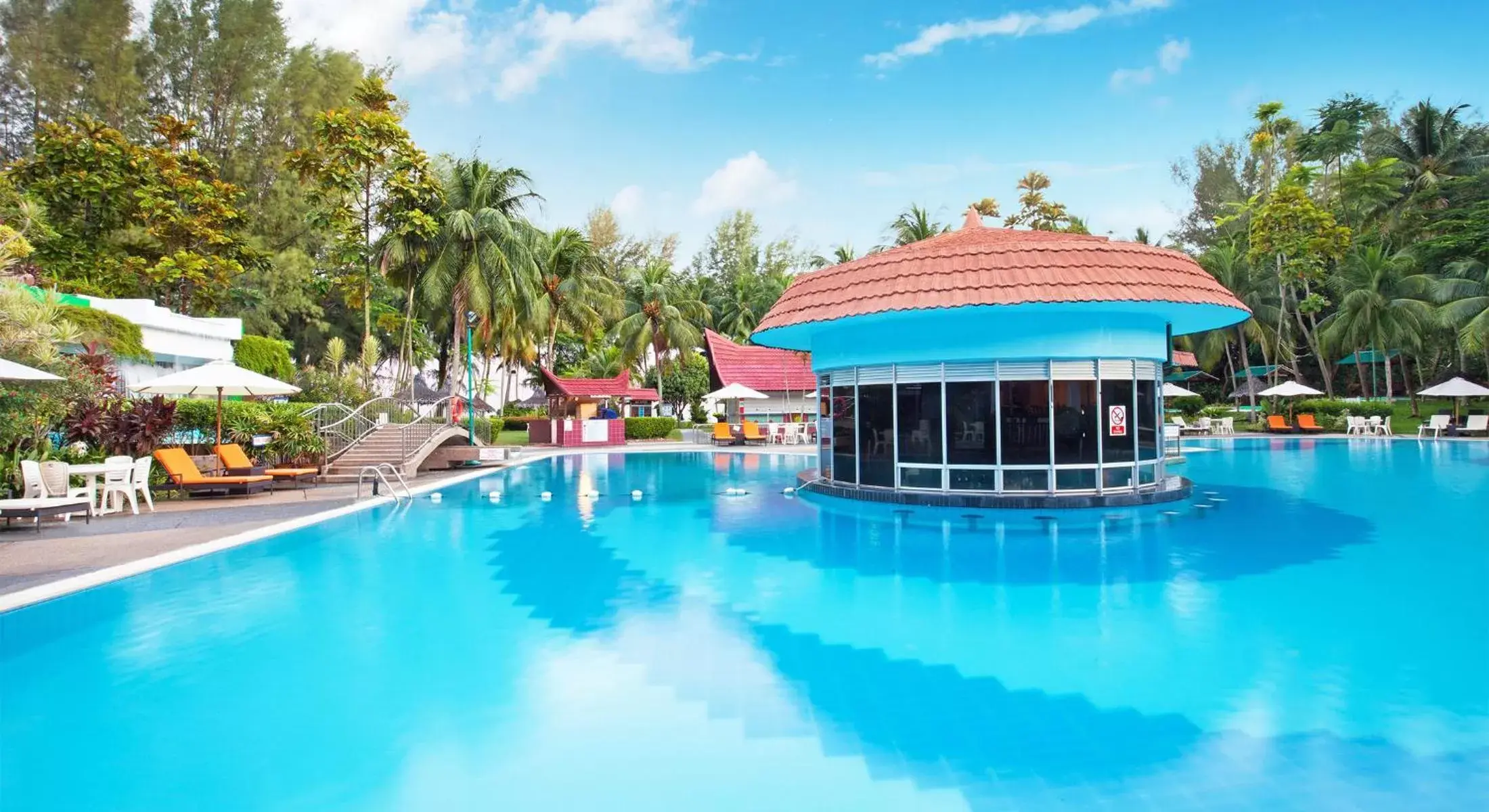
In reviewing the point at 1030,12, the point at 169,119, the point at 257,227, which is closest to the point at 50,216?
the point at 169,119

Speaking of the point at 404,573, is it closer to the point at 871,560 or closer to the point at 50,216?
the point at 871,560

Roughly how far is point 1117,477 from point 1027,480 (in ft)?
5.73

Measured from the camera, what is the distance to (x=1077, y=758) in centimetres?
411

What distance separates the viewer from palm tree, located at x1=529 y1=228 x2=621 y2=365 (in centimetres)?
3919

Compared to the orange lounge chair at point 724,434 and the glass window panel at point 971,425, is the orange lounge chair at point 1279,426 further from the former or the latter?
the glass window panel at point 971,425

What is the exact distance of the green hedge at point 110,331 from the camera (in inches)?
691

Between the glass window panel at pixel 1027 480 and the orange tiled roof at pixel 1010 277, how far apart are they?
10.0ft

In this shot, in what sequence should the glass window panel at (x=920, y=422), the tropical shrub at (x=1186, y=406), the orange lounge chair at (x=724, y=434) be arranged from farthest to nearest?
the tropical shrub at (x=1186, y=406) → the orange lounge chair at (x=724, y=434) → the glass window panel at (x=920, y=422)

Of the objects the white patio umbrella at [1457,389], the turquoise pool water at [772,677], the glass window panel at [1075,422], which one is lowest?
the turquoise pool water at [772,677]

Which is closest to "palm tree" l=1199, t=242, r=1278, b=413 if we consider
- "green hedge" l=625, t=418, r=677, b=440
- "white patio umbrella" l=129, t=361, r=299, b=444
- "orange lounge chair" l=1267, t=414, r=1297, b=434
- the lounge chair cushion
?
"orange lounge chair" l=1267, t=414, r=1297, b=434

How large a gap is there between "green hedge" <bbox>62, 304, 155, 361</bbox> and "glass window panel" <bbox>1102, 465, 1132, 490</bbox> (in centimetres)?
2133

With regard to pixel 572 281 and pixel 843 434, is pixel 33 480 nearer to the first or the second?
pixel 843 434

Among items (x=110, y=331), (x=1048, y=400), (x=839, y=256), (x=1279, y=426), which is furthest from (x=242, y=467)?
(x=1279, y=426)

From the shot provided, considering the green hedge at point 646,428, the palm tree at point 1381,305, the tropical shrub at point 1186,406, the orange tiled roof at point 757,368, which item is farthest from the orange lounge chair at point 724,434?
the palm tree at point 1381,305
